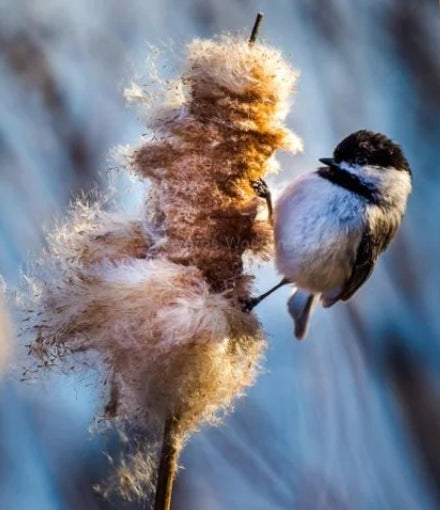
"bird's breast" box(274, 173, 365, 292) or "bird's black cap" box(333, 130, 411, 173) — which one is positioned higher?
A: "bird's black cap" box(333, 130, 411, 173)

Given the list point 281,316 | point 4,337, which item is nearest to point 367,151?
point 281,316

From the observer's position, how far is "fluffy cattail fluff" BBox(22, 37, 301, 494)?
0.46 metres

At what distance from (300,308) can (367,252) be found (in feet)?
0.25

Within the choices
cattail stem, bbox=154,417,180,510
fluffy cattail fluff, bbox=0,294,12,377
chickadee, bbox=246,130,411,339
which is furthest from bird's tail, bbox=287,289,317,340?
fluffy cattail fluff, bbox=0,294,12,377

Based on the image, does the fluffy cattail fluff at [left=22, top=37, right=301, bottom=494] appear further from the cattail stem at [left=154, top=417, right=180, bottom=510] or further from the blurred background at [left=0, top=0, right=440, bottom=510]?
the blurred background at [left=0, top=0, right=440, bottom=510]

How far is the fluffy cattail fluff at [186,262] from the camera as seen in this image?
1.50ft

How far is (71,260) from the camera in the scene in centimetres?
51

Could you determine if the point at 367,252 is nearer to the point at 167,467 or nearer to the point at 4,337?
the point at 167,467

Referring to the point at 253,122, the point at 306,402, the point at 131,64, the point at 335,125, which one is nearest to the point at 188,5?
the point at 131,64

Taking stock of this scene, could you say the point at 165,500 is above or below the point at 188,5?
below

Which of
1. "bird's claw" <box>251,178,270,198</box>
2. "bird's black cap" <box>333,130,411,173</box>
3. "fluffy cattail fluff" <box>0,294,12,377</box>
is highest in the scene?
"bird's black cap" <box>333,130,411,173</box>

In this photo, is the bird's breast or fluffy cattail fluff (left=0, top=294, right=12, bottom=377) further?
fluffy cattail fluff (left=0, top=294, right=12, bottom=377)

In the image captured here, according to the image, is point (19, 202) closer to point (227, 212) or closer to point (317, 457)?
point (227, 212)

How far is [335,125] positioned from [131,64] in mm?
230
